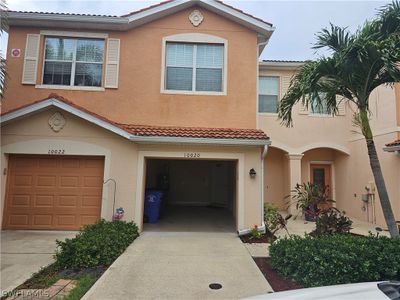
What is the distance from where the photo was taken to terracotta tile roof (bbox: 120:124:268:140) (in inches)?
342

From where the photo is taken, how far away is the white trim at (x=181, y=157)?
8758mm

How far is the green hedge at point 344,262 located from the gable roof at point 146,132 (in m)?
4.07

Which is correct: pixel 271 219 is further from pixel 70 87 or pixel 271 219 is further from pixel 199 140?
pixel 70 87

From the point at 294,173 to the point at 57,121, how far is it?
10.3 metres

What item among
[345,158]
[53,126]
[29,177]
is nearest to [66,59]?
[53,126]

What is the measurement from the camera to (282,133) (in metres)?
13.0

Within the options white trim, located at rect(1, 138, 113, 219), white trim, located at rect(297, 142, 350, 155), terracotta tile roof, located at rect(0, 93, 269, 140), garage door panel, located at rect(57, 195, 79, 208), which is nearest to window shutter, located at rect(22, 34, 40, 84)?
terracotta tile roof, located at rect(0, 93, 269, 140)

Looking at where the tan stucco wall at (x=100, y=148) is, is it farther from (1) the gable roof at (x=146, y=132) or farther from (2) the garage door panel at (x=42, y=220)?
(2) the garage door panel at (x=42, y=220)

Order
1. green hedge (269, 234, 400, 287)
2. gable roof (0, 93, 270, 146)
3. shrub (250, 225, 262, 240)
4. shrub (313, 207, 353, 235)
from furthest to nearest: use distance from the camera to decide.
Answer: gable roof (0, 93, 270, 146) < shrub (250, 225, 262, 240) < shrub (313, 207, 353, 235) < green hedge (269, 234, 400, 287)

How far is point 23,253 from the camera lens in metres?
6.66

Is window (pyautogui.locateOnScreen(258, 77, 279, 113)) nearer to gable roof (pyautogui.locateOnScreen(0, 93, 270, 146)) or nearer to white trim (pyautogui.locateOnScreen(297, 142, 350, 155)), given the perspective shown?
white trim (pyautogui.locateOnScreen(297, 142, 350, 155))

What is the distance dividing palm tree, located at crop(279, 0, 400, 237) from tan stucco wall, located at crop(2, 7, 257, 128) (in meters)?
3.33

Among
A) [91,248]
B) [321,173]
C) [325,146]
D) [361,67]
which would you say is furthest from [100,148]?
[321,173]

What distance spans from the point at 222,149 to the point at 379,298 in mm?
7069
